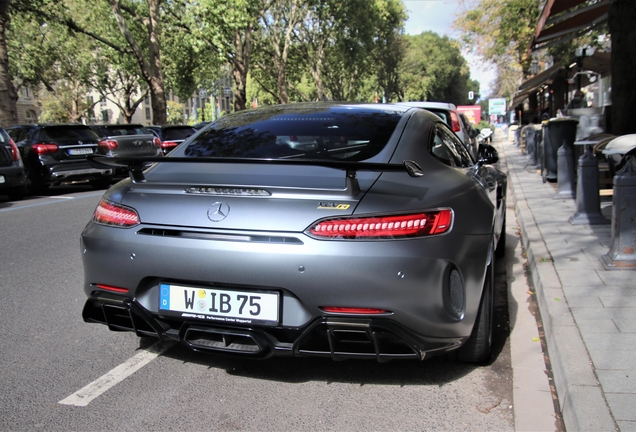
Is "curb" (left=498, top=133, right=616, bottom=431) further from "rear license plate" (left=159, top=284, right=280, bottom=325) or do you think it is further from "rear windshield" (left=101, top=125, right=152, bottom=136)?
"rear windshield" (left=101, top=125, right=152, bottom=136)

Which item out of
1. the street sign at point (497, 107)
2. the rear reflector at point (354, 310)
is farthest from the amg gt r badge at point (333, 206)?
the street sign at point (497, 107)

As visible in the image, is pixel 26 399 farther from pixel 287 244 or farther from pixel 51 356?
pixel 287 244

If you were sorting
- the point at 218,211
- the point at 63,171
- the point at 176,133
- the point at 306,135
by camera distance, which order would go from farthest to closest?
the point at 176,133 < the point at 63,171 < the point at 306,135 < the point at 218,211

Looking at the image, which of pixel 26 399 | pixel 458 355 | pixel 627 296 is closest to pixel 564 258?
pixel 627 296

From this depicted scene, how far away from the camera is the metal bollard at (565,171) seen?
30.8ft

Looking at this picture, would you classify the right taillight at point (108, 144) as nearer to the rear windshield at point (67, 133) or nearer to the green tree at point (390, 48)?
the rear windshield at point (67, 133)

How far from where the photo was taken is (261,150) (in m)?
3.56

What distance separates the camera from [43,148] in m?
13.9

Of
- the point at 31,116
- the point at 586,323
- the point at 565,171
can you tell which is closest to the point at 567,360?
the point at 586,323

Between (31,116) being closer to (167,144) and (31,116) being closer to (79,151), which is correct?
(167,144)

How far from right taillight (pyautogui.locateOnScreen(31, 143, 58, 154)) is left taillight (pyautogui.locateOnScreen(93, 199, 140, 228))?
38.6ft

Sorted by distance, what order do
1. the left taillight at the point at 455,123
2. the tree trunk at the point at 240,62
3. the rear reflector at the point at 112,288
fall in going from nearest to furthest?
1. the rear reflector at the point at 112,288
2. the left taillight at the point at 455,123
3. the tree trunk at the point at 240,62

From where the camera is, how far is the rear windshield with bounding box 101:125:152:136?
16.5 metres

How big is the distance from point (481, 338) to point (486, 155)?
188 cm
